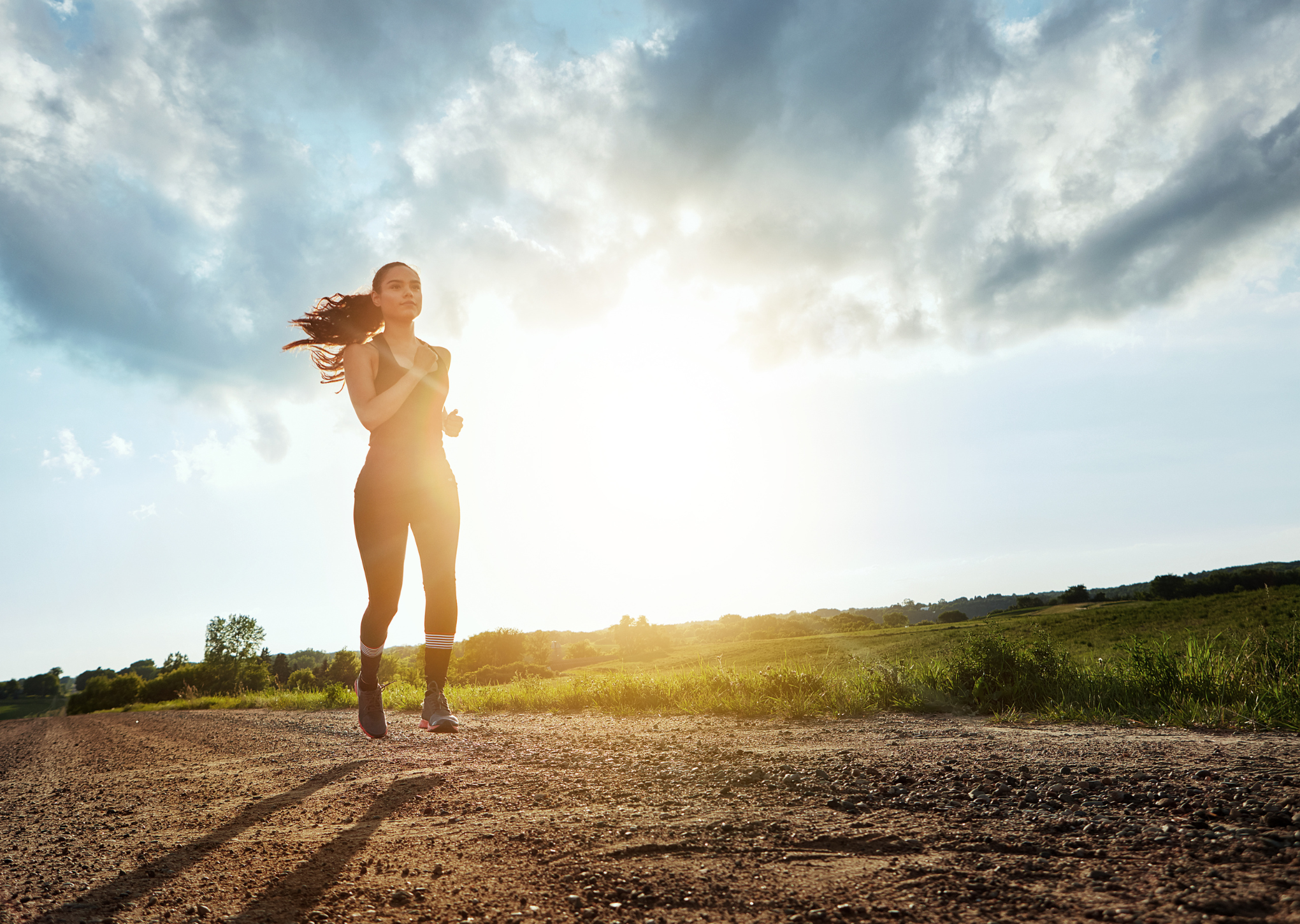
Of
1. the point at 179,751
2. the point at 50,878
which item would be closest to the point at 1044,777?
the point at 50,878

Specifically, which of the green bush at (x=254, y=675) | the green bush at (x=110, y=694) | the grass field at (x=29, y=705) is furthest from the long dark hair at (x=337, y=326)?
the grass field at (x=29, y=705)

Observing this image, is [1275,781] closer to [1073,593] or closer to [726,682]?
[726,682]

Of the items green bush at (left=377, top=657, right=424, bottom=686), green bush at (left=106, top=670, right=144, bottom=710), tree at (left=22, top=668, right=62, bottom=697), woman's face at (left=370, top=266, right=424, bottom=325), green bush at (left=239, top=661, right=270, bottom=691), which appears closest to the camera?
woman's face at (left=370, top=266, right=424, bottom=325)

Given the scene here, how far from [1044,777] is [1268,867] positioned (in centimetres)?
103

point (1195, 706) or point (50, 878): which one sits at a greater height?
point (50, 878)

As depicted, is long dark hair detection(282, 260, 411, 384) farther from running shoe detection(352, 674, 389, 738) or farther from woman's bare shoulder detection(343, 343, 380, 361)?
running shoe detection(352, 674, 389, 738)

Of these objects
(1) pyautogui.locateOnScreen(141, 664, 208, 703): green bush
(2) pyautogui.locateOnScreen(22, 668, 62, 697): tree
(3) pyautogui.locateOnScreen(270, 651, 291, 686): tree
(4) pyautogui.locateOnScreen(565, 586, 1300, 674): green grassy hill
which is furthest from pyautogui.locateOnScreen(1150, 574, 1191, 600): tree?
(2) pyautogui.locateOnScreen(22, 668, 62, 697): tree

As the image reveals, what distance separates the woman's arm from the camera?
4406 mm

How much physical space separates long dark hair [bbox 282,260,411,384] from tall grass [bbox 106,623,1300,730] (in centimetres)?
438

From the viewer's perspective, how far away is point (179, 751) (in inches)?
212

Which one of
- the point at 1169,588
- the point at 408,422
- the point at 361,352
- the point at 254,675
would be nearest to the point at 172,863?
the point at 408,422

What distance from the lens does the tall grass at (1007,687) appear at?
4.44 m

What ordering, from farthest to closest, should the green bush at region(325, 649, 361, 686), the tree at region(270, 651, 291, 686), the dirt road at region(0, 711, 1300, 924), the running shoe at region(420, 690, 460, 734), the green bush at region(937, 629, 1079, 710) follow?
the tree at region(270, 651, 291, 686)
the green bush at region(325, 649, 361, 686)
the green bush at region(937, 629, 1079, 710)
the running shoe at region(420, 690, 460, 734)
the dirt road at region(0, 711, 1300, 924)

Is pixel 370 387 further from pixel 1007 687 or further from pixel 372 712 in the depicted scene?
pixel 1007 687
